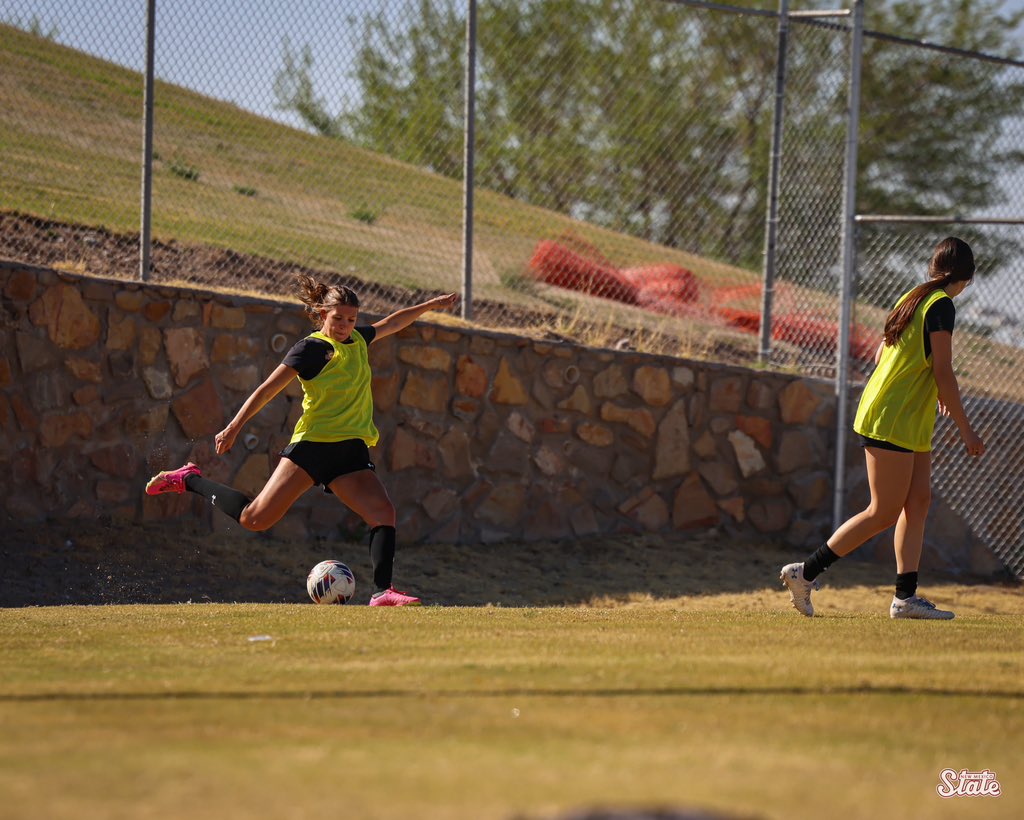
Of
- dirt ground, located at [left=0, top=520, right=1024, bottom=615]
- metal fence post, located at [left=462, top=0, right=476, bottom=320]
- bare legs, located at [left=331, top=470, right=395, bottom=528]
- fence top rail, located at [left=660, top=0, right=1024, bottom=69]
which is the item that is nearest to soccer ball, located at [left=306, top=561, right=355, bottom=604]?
bare legs, located at [left=331, top=470, right=395, bottom=528]

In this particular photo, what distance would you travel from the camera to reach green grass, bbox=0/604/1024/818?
3176 mm

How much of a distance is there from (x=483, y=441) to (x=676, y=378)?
1.79 m

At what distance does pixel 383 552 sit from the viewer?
7.36m

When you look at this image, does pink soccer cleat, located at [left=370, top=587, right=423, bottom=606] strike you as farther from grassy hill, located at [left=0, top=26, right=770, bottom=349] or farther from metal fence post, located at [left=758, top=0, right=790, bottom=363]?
metal fence post, located at [left=758, top=0, right=790, bottom=363]

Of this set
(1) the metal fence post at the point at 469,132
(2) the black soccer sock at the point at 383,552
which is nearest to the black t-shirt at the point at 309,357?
(2) the black soccer sock at the point at 383,552

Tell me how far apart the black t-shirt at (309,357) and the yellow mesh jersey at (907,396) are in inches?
109

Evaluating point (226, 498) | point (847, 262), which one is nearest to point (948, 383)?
point (226, 498)

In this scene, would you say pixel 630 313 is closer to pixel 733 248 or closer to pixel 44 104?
pixel 733 248

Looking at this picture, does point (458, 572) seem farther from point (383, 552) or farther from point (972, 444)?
point (972, 444)

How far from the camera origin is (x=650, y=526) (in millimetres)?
10969

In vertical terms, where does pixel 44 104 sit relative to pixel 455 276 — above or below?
above

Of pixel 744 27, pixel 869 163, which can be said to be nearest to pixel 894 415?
pixel 744 27

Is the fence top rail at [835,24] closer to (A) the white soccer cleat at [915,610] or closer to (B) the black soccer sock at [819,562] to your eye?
(B) the black soccer sock at [819,562]

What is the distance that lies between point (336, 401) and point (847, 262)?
5.38 m
